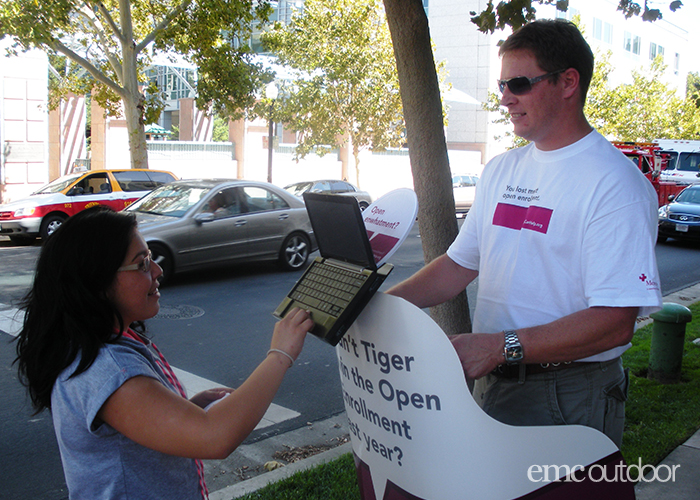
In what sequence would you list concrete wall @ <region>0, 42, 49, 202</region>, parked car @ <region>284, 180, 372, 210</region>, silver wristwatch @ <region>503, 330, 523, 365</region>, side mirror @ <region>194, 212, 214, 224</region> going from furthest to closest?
parked car @ <region>284, 180, 372, 210</region>, concrete wall @ <region>0, 42, 49, 202</region>, side mirror @ <region>194, 212, 214, 224</region>, silver wristwatch @ <region>503, 330, 523, 365</region>

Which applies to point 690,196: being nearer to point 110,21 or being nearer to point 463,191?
point 463,191

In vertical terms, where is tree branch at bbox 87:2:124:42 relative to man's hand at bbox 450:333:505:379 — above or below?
above

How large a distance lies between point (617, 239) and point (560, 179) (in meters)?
0.28

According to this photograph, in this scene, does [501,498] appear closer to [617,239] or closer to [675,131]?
[617,239]

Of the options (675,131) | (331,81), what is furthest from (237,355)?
(675,131)

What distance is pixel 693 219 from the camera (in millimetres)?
15766

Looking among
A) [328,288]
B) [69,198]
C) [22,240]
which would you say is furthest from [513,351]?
[22,240]

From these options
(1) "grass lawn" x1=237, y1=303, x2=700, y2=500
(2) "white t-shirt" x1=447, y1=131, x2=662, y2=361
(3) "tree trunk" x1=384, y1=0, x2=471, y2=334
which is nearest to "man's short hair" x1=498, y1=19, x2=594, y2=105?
(2) "white t-shirt" x1=447, y1=131, x2=662, y2=361

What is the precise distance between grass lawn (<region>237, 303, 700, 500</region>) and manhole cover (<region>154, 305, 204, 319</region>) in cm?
432

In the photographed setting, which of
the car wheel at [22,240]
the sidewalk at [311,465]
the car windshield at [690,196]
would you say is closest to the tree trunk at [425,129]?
the sidewalk at [311,465]

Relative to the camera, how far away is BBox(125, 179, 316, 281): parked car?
9.48 metres

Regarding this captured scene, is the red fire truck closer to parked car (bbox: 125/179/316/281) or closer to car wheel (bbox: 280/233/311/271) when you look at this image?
car wheel (bbox: 280/233/311/271)

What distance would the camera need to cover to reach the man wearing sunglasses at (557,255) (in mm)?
1798

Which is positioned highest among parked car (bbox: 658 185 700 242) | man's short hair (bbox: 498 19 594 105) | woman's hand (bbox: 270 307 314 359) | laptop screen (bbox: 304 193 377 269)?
man's short hair (bbox: 498 19 594 105)
